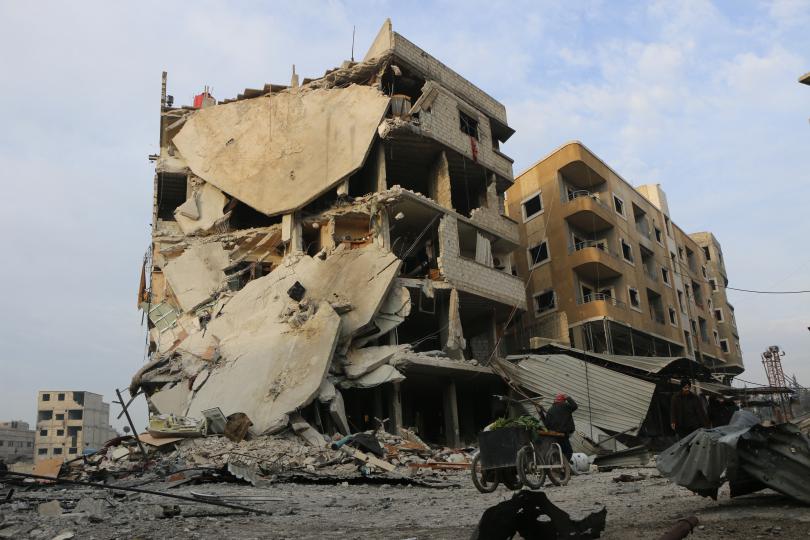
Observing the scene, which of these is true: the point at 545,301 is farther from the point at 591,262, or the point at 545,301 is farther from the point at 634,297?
the point at 634,297

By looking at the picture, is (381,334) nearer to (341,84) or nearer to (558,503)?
(341,84)

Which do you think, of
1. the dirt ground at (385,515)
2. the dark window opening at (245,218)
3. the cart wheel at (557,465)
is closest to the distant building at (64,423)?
the dark window opening at (245,218)

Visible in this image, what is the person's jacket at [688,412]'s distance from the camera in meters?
11.3

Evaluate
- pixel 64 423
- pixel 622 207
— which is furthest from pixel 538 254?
pixel 64 423

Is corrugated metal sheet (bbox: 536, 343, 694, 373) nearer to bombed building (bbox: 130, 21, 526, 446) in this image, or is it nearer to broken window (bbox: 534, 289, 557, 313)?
bombed building (bbox: 130, 21, 526, 446)

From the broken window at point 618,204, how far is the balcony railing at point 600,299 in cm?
508

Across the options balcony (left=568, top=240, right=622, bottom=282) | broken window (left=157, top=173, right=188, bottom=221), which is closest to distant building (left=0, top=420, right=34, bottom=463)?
broken window (left=157, top=173, right=188, bottom=221)

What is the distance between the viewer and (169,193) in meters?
29.0

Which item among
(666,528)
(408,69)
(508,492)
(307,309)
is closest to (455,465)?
(508,492)

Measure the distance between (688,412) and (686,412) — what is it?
0.03 m

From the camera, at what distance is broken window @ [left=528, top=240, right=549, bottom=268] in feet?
104

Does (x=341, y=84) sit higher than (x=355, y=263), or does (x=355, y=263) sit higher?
(x=341, y=84)

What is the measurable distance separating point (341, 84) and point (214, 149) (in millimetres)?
5833

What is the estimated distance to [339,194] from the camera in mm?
23828
